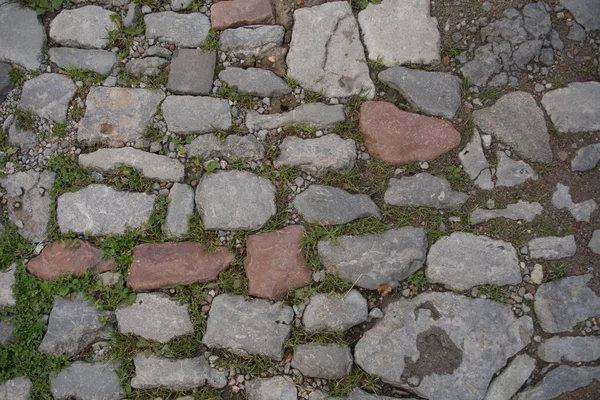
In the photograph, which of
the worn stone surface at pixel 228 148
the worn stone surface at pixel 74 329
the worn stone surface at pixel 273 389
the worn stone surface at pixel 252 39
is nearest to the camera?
the worn stone surface at pixel 273 389

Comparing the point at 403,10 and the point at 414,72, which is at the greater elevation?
the point at 403,10

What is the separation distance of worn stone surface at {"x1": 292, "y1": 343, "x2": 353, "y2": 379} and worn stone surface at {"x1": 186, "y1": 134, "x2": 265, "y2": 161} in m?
1.03

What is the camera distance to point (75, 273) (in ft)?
9.33

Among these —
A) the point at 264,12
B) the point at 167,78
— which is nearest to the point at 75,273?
the point at 167,78

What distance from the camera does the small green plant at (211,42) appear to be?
3.02m

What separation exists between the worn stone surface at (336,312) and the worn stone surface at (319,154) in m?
0.66

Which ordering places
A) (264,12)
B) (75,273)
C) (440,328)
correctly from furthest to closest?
1. (264,12)
2. (75,273)
3. (440,328)

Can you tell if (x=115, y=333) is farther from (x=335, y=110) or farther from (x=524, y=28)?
(x=524, y=28)

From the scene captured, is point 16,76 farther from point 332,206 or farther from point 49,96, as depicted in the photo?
point 332,206

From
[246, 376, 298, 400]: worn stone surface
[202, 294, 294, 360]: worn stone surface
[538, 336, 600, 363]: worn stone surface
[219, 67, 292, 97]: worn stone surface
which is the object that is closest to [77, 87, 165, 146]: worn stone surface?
[219, 67, 292, 97]: worn stone surface

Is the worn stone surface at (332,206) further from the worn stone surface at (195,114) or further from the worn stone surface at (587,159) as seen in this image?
the worn stone surface at (587,159)

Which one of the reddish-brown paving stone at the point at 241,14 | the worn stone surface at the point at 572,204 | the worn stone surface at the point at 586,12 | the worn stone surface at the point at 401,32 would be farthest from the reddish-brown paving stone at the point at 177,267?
the worn stone surface at the point at 586,12

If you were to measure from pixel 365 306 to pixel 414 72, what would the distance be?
49.8 inches

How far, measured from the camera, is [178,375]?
273cm
